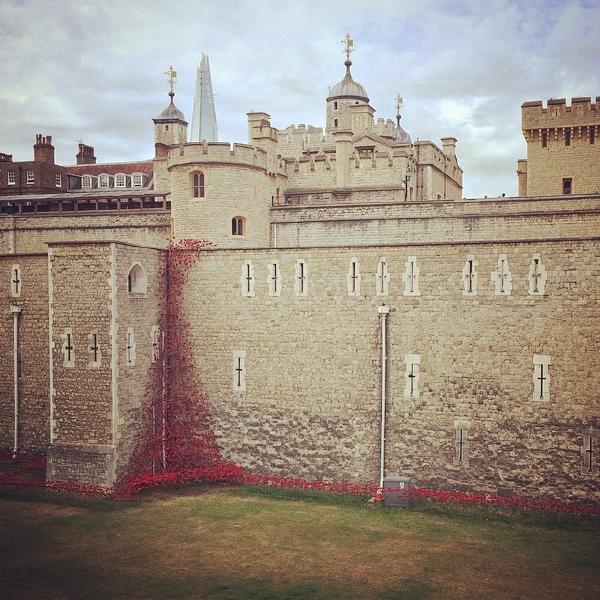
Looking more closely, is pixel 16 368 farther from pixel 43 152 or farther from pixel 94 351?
pixel 43 152

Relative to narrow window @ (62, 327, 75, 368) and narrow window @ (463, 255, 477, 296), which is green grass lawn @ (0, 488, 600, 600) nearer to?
narrow window @ (62, 327, 75, 368)

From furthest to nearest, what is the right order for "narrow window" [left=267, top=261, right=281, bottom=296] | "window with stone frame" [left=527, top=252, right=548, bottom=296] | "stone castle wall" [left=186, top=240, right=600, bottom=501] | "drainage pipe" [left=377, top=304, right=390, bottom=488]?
"narrow window" [left=267, top=261, right=281, bottom=296], "drainage pipe" [left=377, top=304, right=390, bottom=488], "window with stone frame" [left=527, top=252, right=548, bottom=296], "stone castle wall" [left=186, top=240, right=600, bottom=501]

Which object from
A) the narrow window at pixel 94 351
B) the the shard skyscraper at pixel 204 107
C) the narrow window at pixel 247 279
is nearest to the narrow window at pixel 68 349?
the narrow window at pixel 94 351

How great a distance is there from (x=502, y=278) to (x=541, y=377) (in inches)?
122

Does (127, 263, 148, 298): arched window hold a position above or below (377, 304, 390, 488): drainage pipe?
above

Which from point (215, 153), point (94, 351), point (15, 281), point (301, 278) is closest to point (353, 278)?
point (301, 278)

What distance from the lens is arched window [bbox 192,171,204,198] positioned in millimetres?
27438

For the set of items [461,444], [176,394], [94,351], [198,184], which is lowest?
[461,444]

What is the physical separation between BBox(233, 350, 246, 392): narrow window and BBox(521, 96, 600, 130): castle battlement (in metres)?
19.8

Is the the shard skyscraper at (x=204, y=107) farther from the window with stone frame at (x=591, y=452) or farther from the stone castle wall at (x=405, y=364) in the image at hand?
the window with stone frame at (x=591, y=452)

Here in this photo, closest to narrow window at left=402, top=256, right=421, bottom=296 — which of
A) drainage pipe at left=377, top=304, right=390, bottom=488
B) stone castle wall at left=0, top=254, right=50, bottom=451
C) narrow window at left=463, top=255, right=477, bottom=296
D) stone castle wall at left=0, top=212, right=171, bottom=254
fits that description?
drainage pipe at left=377, top=304, right=390, bottom=488

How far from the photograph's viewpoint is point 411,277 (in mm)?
21188

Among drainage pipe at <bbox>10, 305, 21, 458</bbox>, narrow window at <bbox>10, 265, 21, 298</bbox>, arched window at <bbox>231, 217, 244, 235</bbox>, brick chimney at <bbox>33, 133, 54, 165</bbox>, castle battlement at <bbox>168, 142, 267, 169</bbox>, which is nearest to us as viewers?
drainage pipe at <bbox>10, 305, 21, 458</bbox>

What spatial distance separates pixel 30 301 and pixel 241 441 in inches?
360
